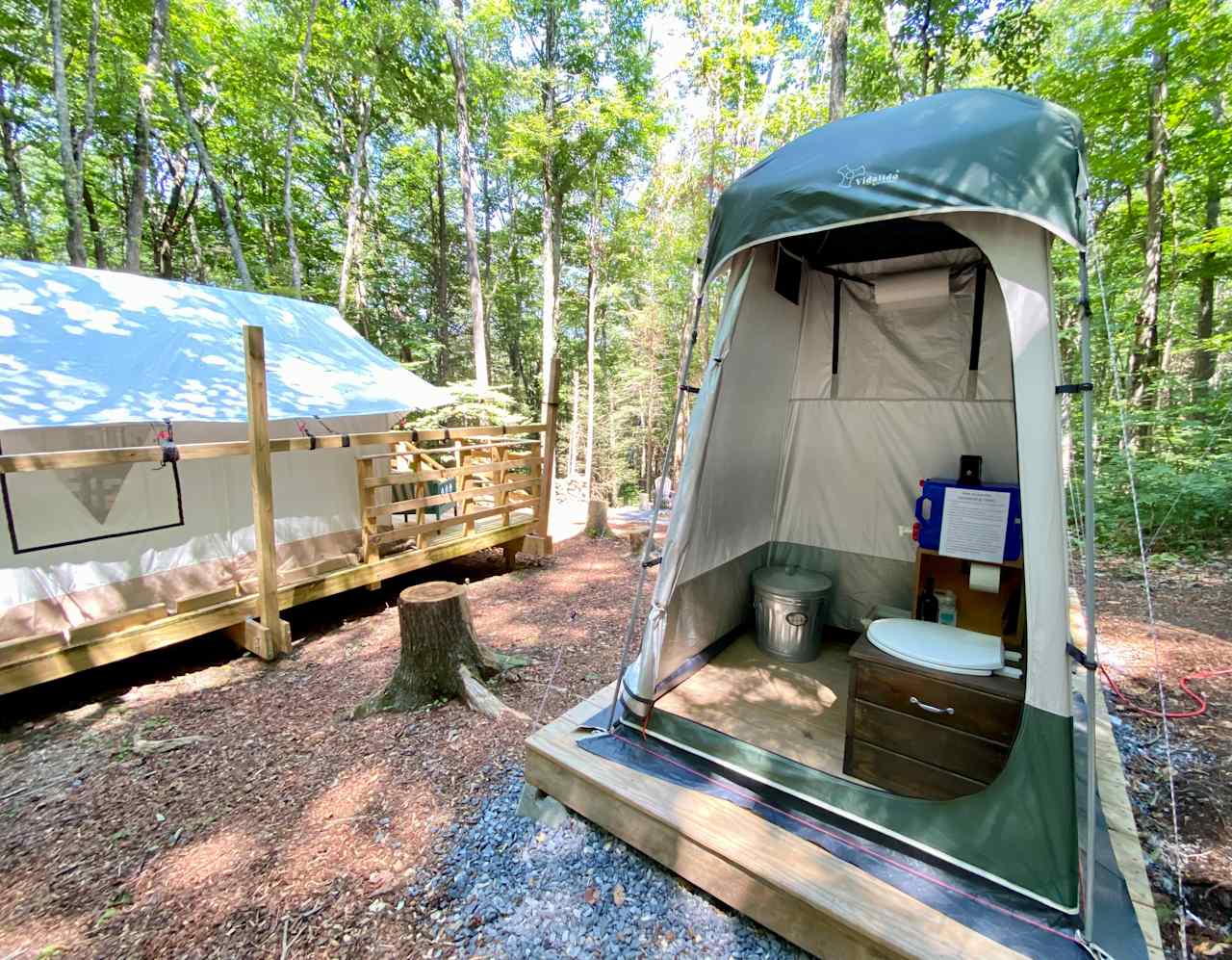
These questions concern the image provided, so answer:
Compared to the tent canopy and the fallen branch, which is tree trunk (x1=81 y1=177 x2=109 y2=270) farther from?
the tent canopy

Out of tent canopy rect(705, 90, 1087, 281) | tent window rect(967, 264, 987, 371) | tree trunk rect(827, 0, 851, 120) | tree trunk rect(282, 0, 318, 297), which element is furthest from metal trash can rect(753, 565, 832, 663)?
tree trunk rect(282, 0, 318, 297)

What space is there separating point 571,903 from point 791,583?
1.72m

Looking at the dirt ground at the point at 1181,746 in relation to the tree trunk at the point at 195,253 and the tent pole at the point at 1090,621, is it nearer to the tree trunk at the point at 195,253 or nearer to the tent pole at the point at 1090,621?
the tent pole at the point at 1090,621

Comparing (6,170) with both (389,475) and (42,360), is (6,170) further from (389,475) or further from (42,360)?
(389,475)

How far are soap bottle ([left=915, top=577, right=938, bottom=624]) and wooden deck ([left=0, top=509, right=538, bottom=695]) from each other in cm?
363

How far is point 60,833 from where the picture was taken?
1919 millimetres

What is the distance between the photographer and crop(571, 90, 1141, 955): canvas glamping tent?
1.38 meters

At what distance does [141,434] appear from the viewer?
3398 millimetres

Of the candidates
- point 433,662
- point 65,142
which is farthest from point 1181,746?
point 65,142

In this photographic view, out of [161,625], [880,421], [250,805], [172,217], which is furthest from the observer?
[172,217]

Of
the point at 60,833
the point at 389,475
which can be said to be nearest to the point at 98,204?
the point at 389,475

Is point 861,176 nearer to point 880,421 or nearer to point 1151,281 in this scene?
point 880,421

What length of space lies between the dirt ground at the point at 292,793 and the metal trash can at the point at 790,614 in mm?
997

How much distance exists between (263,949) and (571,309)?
1565 cm
